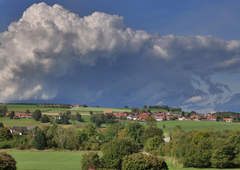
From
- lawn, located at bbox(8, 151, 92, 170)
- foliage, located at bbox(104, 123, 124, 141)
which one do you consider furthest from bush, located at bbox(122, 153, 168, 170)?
foliage, located at bbox(104, 123, 124, 141)

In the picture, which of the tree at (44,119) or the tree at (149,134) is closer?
the tree at (149,134)

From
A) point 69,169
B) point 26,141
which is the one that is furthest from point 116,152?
point 26,141

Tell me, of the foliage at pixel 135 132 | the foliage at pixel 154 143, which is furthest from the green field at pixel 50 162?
the foliage at pixel 135 132

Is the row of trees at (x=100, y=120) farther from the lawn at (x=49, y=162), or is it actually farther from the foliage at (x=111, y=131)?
→ the lawn at (x=49, y=162)

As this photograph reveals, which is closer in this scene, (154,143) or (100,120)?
(154,143)

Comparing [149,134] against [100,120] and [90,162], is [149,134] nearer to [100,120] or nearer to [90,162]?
[90,162]

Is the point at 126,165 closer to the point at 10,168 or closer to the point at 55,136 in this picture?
the point at 10,168

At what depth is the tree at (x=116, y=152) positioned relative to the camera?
43406 millimetres

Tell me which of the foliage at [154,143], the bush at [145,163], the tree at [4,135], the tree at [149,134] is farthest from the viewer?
the tree at [4,135]

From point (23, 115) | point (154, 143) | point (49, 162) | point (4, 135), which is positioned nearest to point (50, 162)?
point (49, 162)

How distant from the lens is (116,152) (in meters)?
44.5

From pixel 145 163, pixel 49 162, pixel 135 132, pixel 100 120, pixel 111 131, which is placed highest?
pixel 100 120

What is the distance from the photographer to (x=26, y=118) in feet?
480

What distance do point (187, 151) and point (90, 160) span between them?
22.6 m
